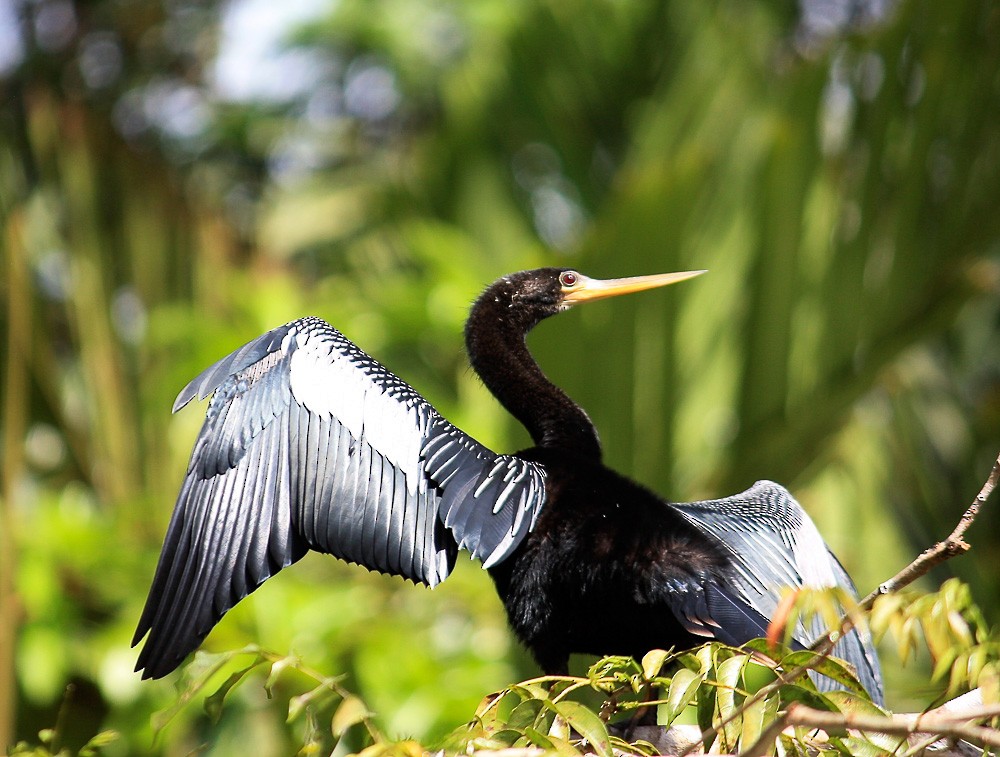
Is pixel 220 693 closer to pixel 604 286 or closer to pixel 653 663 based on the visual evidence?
pixel 653 663

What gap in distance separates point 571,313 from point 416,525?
4.51 ft

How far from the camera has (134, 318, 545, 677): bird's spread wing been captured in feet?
7.49

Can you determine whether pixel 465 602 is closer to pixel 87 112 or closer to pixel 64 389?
pixel 64 389

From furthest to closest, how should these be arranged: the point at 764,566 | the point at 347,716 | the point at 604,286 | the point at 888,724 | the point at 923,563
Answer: the point at 604,286
the point at 764,566
the point at 347,716
the point at 923,563
the point at 888,724

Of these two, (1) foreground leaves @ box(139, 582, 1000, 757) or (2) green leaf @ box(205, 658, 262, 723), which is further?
(2) green leaf @ box(205, 658, 262, 723)

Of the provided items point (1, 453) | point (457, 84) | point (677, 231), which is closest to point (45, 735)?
point (677, 231)

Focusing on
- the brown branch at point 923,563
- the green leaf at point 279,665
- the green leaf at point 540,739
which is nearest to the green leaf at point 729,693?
the brown branch at point 923,563

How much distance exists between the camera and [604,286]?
3.44 meters

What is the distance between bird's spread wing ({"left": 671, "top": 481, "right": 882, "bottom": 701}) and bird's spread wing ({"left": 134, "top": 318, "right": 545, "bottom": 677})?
0.43 metres

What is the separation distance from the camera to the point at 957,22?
4.23 m

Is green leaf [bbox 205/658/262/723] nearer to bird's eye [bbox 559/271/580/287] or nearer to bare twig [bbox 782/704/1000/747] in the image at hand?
bare twig [bbox 782/704/1000/747]

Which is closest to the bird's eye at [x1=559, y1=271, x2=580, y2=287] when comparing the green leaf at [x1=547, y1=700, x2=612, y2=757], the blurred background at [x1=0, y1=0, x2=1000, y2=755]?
the blurred background at [x1=0, y1=0, x2=1000, y2=755]

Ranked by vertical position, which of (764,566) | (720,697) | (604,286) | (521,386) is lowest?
(764,566)

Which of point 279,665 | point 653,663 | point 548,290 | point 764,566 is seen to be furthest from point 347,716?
point 548,290
